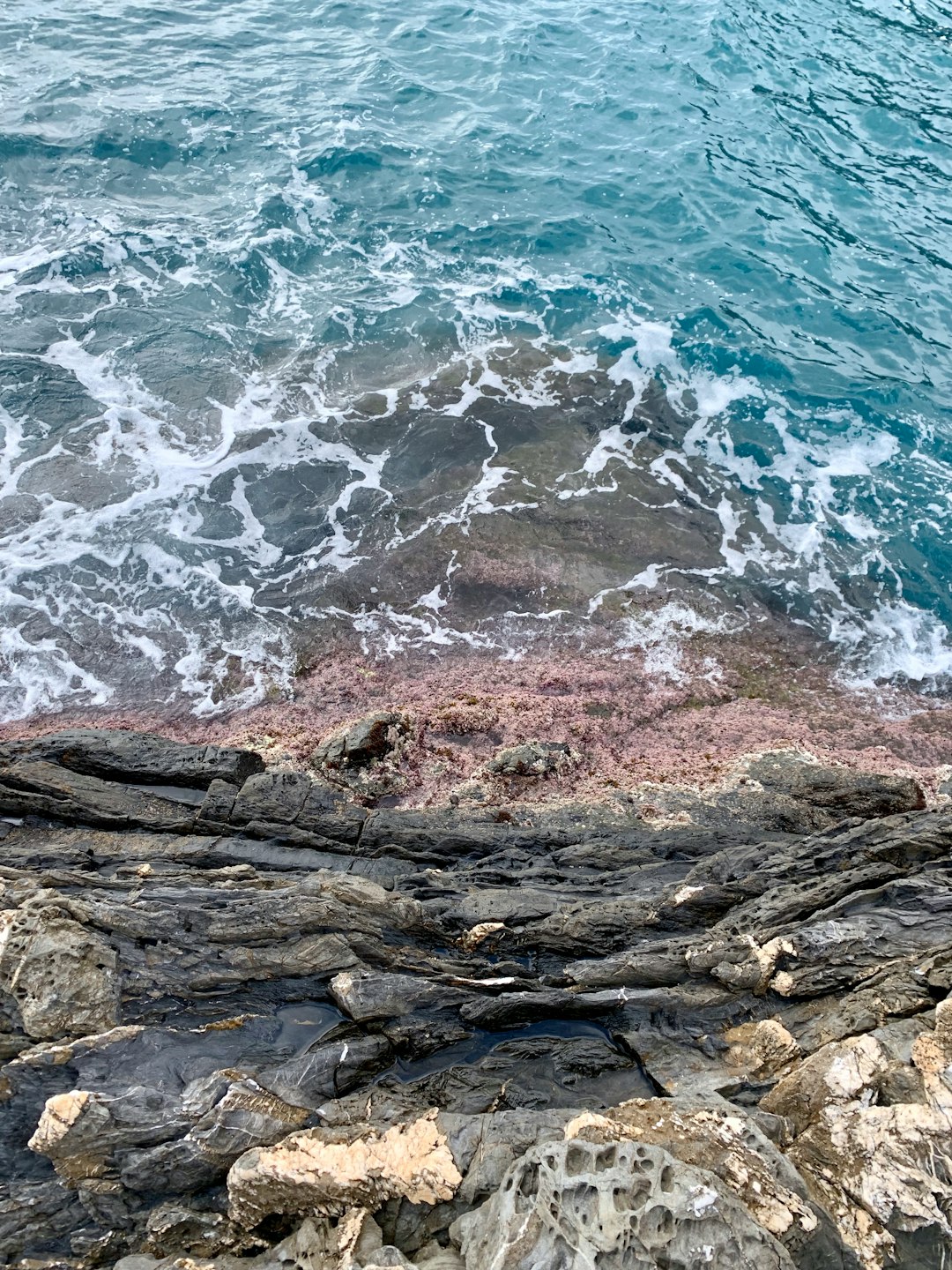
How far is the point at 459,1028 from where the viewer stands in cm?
1170

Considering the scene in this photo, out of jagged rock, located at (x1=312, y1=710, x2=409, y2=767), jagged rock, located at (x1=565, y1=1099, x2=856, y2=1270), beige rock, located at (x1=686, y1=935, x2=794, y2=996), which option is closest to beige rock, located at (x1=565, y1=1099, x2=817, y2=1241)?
jagged rock, located at (x1=565, y1=1099, x2=856, y2=1270)

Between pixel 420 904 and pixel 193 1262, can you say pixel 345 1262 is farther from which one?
pixel 420 904

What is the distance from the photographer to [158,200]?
34.8m

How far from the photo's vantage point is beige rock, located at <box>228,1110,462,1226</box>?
8969 mm

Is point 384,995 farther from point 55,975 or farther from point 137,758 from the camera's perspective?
point 137,758

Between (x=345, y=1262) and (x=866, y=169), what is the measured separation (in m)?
45.3

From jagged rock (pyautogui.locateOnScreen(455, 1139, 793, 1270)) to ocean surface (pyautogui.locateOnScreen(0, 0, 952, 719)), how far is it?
586 inches

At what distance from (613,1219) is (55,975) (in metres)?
7.56

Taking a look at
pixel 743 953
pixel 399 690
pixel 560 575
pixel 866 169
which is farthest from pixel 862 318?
pixel 743 953

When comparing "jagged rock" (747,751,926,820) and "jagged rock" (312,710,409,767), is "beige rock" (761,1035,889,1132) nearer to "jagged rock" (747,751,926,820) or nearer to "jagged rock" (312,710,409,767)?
"jagged rock" (747,751,926,820)

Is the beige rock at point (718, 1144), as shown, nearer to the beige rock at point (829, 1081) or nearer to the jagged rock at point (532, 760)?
the beige rock at point (829, 1081)

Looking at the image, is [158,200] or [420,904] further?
[158,200]

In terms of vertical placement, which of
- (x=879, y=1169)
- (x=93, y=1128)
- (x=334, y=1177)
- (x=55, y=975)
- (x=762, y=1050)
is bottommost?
(x=762, y=1050)

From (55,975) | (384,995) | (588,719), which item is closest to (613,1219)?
(384,995)
